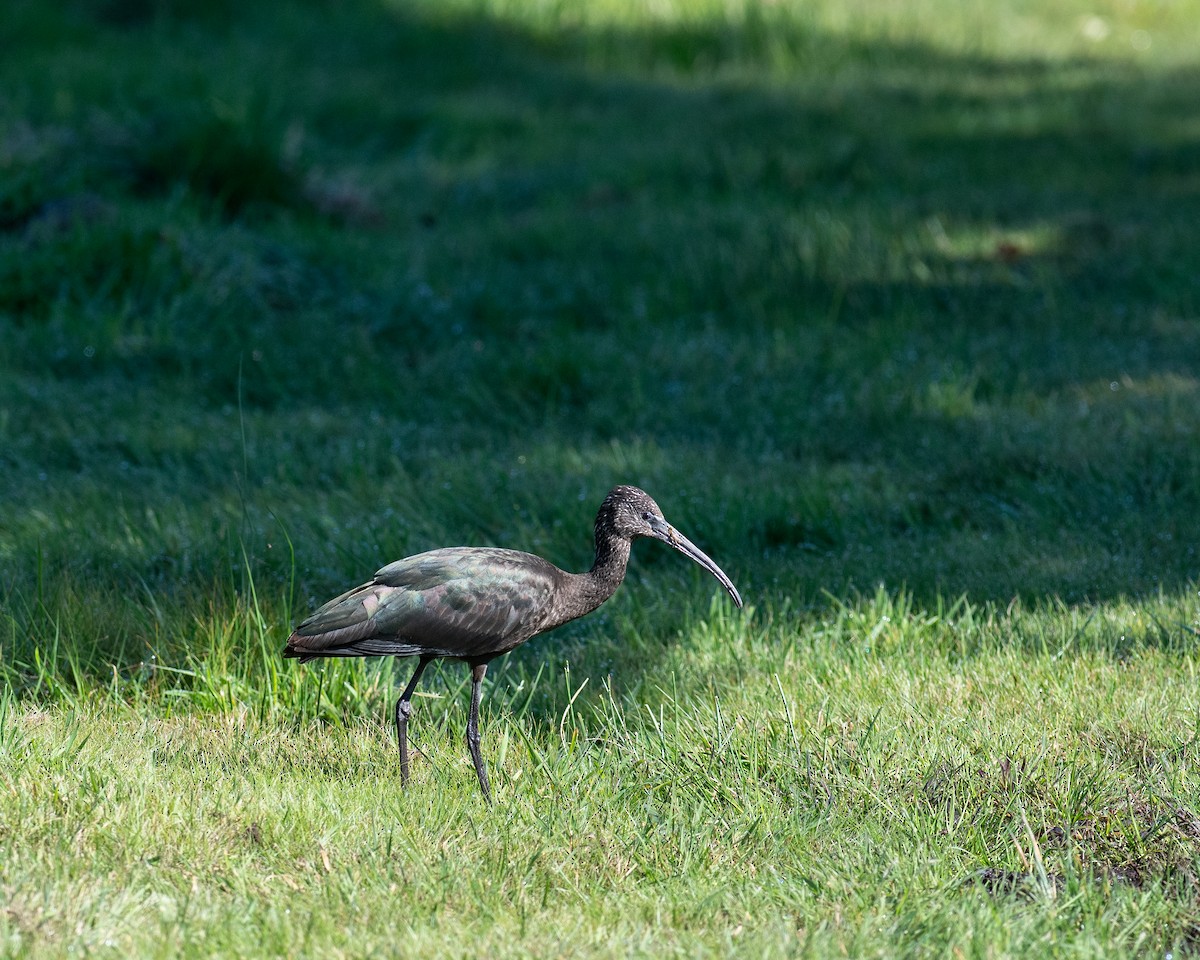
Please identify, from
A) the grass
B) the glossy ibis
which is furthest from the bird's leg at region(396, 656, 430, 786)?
the grass

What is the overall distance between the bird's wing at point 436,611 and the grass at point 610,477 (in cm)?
38

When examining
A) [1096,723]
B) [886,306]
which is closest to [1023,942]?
[1096,723]

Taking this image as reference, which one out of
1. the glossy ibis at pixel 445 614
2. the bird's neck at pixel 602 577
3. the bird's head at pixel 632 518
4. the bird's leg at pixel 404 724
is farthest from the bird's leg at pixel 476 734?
the bird's head at pixel 632 518

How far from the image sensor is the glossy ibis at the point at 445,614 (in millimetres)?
4320

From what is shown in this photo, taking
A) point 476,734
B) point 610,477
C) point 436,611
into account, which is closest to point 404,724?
point 476,734

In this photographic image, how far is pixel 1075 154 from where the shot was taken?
1138cm

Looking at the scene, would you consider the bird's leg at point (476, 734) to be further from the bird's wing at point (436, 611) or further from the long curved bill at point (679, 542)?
the long curved bill at point (679, 542)

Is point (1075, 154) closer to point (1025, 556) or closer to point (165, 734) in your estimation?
point (1025, 556)

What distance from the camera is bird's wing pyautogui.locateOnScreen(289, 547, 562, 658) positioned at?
14.2ft

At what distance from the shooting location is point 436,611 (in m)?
4.31

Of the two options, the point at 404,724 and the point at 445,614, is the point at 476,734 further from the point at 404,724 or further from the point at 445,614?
the point at 445,614

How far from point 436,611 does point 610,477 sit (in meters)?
2.46

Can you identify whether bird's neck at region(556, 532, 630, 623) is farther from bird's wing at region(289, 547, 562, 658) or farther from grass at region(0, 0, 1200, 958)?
grass at region(0, 0, 1200, 958)

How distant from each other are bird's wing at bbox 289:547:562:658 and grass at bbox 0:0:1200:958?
0.38 meters
